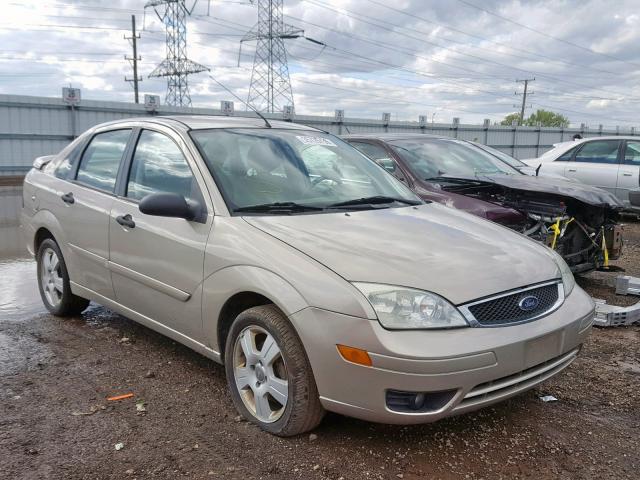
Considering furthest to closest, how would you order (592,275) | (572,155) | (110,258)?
(572,155), (592,275), (110,258)

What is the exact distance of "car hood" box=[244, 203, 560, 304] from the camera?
2.82m

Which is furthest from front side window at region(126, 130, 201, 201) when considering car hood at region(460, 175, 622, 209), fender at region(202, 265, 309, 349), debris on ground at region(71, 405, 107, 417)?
car hood at region(460, 175, 622, 209)

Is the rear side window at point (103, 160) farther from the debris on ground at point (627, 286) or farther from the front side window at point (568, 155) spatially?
the front side window at point (568, 155)

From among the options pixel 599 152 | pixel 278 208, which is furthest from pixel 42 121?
pixel 278 208

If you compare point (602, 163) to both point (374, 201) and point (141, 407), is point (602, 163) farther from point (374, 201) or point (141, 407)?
point (141, 407)

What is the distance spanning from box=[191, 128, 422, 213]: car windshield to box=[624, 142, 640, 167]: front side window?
24.6 ft

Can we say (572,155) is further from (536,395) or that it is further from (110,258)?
(110,258)

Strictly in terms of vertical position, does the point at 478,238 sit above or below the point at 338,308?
above

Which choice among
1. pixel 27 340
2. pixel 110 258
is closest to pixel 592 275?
pixel 110 258

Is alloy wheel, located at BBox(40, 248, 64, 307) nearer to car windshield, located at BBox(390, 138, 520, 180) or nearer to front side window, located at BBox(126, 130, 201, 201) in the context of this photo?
front side window, located at BBox(126, 130, 201, 201)

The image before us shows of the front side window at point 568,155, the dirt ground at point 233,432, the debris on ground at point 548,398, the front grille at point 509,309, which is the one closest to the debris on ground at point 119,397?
the dirt ground at point 233,432

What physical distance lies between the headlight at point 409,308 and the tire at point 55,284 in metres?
3.11

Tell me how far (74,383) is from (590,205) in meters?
4.53

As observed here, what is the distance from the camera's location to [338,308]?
2697 millimetres
